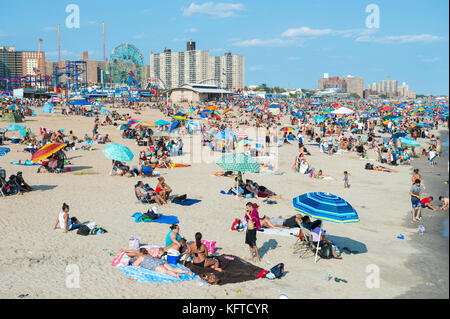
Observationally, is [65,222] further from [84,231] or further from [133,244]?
[133,244]

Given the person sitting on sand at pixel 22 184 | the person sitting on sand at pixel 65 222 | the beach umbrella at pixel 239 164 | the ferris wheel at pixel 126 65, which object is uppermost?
the ferris wheel at pixel 126 65

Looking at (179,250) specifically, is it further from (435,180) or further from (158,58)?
(158,58)

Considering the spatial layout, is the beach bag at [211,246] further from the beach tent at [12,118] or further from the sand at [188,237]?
the beach tent at [12,118]

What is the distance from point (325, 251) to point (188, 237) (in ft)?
10.3

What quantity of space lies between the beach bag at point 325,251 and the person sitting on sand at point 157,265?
288 cm

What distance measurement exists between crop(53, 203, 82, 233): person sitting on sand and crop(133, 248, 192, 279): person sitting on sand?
268 centimetres

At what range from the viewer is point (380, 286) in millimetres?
6516

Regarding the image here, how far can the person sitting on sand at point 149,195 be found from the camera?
11.1 meters

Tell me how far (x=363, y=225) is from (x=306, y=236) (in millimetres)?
2966

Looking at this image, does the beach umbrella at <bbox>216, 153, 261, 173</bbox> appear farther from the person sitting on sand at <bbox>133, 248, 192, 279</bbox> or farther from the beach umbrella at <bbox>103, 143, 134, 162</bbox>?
the person sitting on sand at <bbox>133, 248, 192, 279</bbox>

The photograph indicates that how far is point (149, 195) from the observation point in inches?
441

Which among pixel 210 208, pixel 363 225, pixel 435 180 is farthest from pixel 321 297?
pixel 435 180

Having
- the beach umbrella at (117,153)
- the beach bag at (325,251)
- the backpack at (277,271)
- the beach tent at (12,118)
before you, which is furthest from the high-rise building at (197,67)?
the backpack at (277,271)

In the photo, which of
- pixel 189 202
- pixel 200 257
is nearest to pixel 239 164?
pixel 189 202
